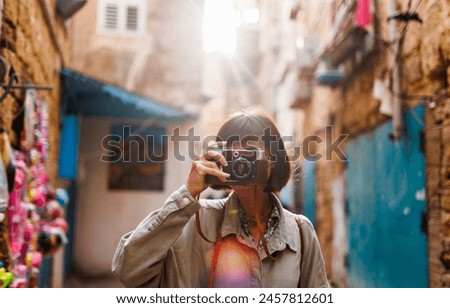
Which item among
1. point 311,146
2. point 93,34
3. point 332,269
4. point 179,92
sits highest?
point 93,34

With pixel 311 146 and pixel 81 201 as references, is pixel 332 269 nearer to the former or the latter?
pixel 311 146

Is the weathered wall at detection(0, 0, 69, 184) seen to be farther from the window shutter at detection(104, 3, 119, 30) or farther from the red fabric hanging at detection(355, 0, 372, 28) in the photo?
the red fabric hanging at detection(355, 0, 372, 28)

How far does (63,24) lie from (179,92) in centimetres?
245

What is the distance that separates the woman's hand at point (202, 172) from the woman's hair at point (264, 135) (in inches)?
4.0

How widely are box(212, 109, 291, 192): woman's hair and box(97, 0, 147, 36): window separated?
17.8 feet

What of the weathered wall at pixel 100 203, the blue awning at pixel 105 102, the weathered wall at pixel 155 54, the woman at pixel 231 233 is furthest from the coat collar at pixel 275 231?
the weathered wall at pixel 155 54

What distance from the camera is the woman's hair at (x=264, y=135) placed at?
1.40m

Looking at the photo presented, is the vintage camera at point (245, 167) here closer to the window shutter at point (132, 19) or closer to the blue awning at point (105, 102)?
the blue awning at point (105, 102)

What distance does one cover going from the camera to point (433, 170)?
2678 mm

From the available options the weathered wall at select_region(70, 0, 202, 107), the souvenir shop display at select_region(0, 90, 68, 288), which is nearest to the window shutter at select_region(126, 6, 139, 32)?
the weathered wall at select_region(70, 0, 202, 107)

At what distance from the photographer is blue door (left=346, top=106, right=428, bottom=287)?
290 centimetres

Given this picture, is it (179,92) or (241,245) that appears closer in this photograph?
(241,245)
